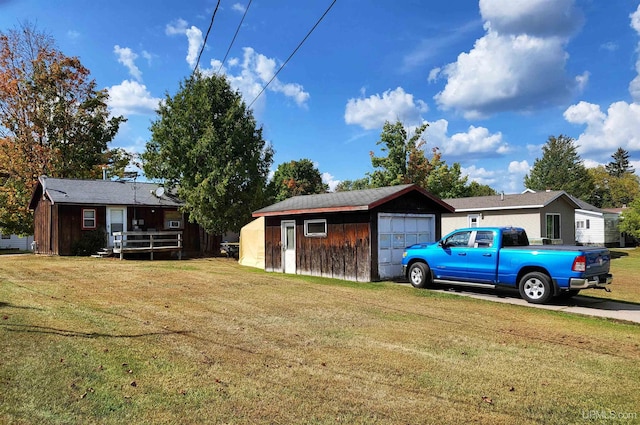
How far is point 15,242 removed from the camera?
3519 centimetres

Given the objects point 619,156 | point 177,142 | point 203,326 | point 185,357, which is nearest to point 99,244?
point 177,142

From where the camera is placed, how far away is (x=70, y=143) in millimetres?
32875

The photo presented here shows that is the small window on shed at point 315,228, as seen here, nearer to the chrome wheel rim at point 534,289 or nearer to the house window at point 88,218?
the chrome wheel rim at point 534,289

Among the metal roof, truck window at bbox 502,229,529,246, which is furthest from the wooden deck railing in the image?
truck window at bbox 502,229,529,246

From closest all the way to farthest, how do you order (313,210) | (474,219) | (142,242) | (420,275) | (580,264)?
(580,264) → (420,275) → (313,210) → (142,242) → (474,219)

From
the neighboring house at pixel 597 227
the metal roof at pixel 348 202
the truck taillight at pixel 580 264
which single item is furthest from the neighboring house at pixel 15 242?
the neighboring house at pixel 597 227

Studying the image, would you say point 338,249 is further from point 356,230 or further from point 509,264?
point 509,264

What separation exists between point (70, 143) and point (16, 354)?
107 ft

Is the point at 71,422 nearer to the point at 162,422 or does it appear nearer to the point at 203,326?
the point at 162,422

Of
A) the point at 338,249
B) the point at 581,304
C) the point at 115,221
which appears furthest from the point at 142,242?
the point at 581,304

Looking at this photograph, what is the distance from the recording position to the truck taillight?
9391mm

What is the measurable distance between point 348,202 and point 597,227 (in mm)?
32206

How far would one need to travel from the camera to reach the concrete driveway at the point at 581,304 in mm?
9086

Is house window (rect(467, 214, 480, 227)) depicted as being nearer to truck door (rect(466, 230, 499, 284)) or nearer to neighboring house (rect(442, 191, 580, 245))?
neighboring house (rect(442, 191, 580, 245))
